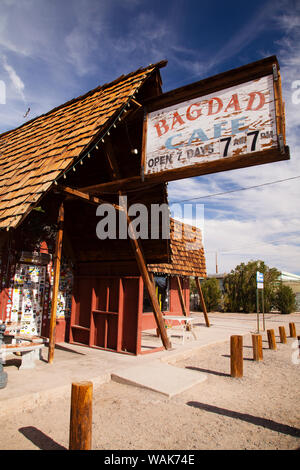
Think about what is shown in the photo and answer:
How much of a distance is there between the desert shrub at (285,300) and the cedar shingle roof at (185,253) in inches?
439

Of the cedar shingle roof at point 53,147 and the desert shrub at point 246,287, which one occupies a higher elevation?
the cedar shingle roof at point 53,147

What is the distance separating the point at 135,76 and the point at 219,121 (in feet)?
10.3

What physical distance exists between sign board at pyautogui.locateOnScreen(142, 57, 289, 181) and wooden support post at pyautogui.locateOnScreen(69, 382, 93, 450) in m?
3.57

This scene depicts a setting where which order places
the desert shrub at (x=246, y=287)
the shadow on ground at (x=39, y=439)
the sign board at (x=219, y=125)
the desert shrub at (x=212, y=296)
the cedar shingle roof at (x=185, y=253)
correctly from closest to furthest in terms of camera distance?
the shadow on ground at (x=39, y=439) → the sign board at (x=219, y=125) → the cedar shingle roof at (x=185, y=253) → the desert shrub at (x=246, y=287) → the desert shrub at (x=212, y=296)

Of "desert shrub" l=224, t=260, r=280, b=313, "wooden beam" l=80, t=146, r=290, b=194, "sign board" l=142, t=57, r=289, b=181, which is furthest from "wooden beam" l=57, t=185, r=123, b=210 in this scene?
"desert shrub" l=224, t=260, r=280, b=313

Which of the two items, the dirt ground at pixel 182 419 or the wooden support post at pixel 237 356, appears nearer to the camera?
the dirt ground at pixel 182 419

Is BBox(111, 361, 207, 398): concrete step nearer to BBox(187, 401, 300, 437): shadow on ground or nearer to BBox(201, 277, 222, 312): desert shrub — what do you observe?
BBox(187, 401, 300, 437): shadow on ground

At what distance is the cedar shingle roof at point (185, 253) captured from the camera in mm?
12859

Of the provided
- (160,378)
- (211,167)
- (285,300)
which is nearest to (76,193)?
(211,167)

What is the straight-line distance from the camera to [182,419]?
3.93 metres

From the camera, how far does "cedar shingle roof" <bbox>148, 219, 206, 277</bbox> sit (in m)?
Answer: 12.9

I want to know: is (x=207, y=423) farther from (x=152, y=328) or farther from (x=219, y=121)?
(x=152, y=328)

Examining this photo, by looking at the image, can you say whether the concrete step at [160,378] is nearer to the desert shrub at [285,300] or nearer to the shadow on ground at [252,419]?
the shadow on ground at [252,419]

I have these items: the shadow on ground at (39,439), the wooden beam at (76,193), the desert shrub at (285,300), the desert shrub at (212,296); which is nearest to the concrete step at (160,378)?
the shadow on ground at (39,439)
